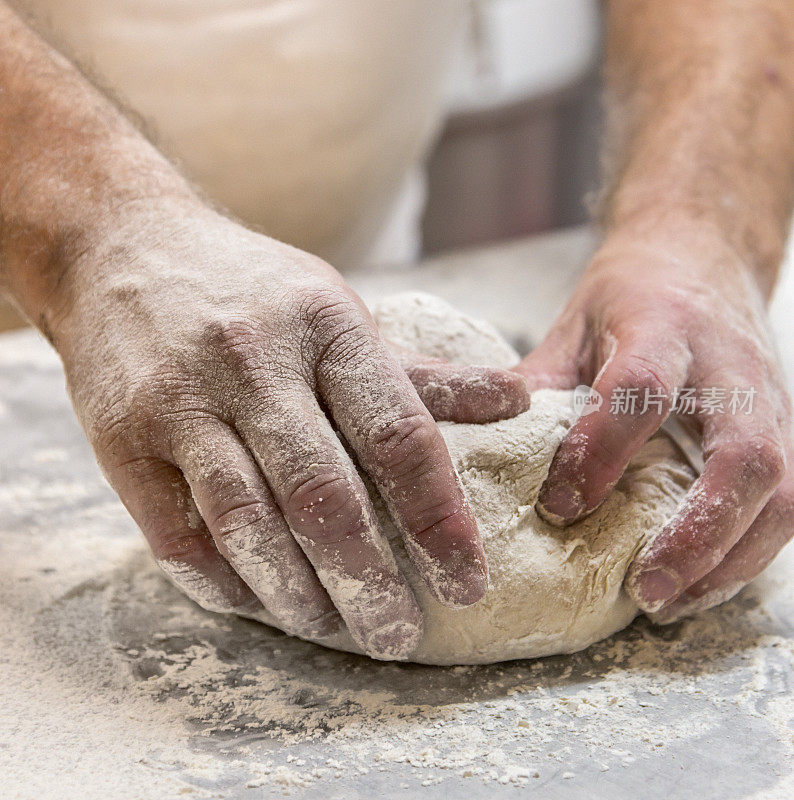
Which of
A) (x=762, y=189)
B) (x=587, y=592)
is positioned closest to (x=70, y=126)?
(x=587, y=592)

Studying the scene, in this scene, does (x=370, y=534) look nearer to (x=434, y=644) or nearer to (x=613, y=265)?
(x=434, y=644)

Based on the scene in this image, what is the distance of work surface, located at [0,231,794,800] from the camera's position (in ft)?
3.59

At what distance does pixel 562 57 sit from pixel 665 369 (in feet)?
8.42

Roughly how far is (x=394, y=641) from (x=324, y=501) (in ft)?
0.85

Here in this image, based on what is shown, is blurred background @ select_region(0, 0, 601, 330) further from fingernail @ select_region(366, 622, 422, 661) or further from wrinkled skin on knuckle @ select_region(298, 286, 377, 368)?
fingernail @ select_region(366, 622, 422, 661)

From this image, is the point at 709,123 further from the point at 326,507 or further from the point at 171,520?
the point at 171,520

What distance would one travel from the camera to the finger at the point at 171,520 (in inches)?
47.5

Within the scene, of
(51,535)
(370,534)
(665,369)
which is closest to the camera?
(370,534)

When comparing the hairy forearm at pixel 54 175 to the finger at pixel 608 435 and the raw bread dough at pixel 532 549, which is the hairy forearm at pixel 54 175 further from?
the finger at pixel 608 435

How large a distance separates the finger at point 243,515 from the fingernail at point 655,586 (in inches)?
20.2

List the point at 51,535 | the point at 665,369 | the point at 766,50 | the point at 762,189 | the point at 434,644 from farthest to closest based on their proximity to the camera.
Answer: the point at 766,50
the point at 762,189
the point at 51,535
the point at 665,369
the point at 434,644

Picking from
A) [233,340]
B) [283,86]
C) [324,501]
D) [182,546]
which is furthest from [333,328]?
[283,86]

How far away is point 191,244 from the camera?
1.33 metres

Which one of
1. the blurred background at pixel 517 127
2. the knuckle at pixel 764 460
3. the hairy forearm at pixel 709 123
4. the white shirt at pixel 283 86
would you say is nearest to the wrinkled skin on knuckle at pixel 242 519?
the knuckle at pixel 764 460
